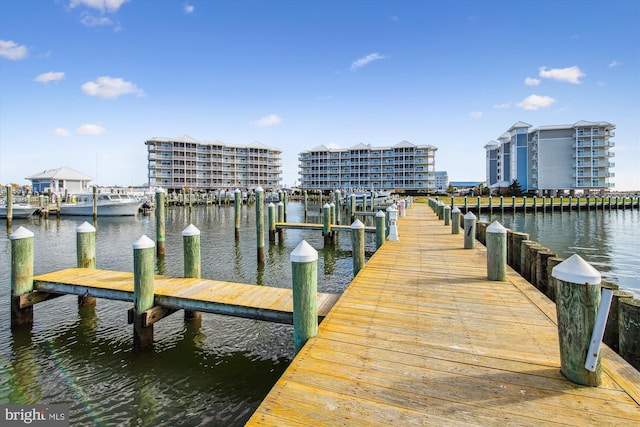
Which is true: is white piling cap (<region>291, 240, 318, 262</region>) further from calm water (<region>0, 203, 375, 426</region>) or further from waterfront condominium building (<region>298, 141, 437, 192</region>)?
waterfront condominium building (<region>298, 141, 437, 192</region>)

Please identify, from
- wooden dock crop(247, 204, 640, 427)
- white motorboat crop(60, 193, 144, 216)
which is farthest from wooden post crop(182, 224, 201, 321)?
white motorboat crop(60, 193, 144, 216)

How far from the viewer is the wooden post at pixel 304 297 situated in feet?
15.8

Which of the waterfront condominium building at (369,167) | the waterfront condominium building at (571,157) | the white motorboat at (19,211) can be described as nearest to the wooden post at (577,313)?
the white motorboat at (19,211)

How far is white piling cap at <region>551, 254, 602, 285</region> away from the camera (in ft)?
11.1

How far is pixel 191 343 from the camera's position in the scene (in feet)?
26.7

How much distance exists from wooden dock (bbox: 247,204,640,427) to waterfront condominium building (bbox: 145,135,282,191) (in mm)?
94454

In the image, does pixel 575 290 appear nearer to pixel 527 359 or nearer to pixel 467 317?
pixel 527 359

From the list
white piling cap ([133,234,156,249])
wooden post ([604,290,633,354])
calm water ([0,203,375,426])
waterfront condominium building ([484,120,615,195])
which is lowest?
calm water ([0,203,375,426])

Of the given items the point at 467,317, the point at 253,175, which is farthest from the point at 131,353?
the point at 253,175

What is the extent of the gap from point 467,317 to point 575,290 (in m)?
2.18

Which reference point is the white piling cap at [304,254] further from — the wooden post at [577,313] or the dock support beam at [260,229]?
the dock support beam at [260,229]

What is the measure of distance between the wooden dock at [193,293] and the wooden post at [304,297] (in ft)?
4.00

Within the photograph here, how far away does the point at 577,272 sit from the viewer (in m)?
3.44

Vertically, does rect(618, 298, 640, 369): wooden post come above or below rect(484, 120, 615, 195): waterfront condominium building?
below
